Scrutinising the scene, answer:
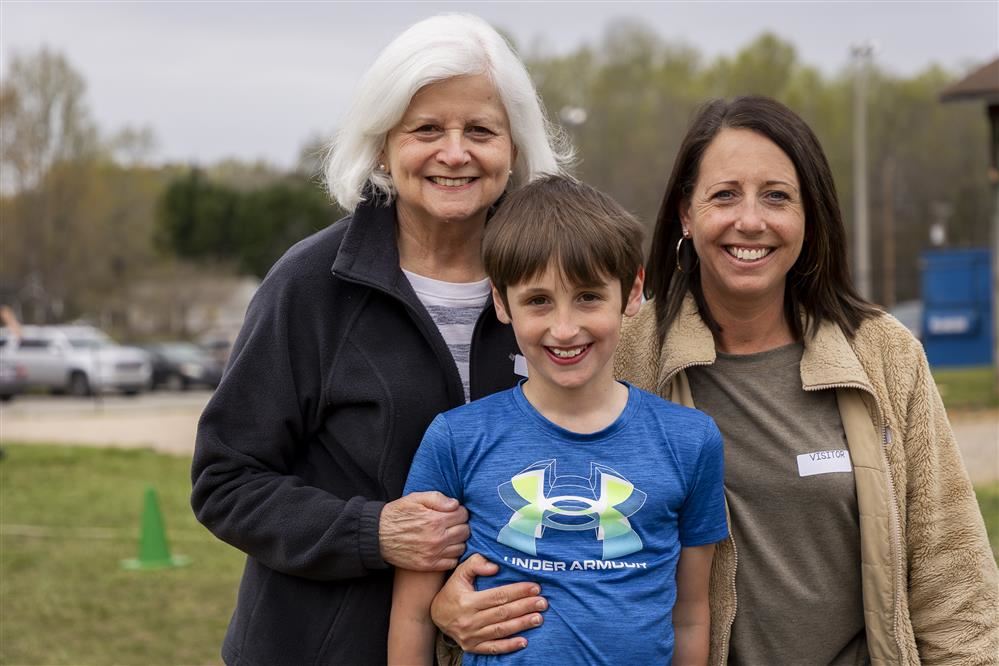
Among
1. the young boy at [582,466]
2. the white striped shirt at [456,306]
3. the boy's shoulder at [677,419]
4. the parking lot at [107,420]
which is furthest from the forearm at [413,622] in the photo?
the parking lot at [107,420]

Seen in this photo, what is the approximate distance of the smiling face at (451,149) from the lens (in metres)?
2.80

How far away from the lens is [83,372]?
30391 millimetres

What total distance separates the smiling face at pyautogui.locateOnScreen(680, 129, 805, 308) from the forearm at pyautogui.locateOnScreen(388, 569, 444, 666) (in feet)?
3.19

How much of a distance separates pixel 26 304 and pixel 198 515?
58816 millimetres

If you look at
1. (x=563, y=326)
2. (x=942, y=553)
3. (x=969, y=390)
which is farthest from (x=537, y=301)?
(x=969, y=390)

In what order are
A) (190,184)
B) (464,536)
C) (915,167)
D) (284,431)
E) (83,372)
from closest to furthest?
(464,536), (284,431), (83,372), (915,167), (190,184)

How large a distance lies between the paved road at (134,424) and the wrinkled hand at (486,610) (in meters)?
9.75

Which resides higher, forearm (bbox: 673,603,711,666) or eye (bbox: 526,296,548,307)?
eye (bbox: 526,296,548,307)

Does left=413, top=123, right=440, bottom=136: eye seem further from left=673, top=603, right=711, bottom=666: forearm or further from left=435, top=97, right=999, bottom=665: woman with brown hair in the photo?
left=673, top=603, right=711, bottom=666: forearm

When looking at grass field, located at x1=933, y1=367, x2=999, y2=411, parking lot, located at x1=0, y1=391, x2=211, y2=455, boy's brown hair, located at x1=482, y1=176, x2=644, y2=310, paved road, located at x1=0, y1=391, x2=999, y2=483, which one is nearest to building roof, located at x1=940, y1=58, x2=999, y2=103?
grass field, located at x1=933, y1=367, x2=999, y2=411

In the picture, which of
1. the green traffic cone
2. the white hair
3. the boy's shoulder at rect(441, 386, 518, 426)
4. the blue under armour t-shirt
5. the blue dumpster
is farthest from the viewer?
the blue dumpster

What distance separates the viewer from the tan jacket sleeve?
2717 mm

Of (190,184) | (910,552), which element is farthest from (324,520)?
(190,184)

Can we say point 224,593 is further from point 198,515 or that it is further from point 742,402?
point 742,402
